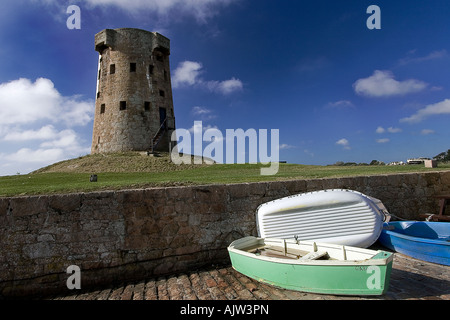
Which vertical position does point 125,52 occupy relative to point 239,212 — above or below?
above

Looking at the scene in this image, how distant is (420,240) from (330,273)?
278cm

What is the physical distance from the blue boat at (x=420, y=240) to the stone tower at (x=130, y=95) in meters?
18.4

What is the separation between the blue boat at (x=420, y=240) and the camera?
5.34 m

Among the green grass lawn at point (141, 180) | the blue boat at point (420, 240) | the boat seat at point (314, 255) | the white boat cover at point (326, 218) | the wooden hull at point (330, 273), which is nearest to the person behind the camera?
the wooden hull at point (330, 273)

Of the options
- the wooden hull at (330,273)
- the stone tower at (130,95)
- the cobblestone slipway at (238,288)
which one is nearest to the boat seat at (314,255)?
the wooden hull at (330,273)

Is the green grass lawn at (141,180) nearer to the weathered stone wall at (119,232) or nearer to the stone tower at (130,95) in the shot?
the weathered stone wall at (119,232)

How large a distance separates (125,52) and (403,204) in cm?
2234

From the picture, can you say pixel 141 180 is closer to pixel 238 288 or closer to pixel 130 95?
pixel 238 288

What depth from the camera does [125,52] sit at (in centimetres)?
2253

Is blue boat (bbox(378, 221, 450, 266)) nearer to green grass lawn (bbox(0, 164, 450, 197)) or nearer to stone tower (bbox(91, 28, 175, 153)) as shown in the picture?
green grass lawn (bbox(0, 164, 450, 197))

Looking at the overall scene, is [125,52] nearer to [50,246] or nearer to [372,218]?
[50,246]

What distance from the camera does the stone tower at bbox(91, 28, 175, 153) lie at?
72.1ft

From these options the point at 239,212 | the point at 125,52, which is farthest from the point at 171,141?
the point at 239,212

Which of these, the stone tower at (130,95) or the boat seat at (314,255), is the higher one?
the stone tower at (130,95)
